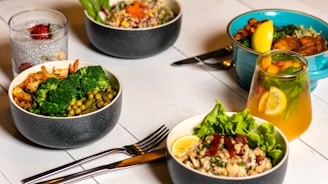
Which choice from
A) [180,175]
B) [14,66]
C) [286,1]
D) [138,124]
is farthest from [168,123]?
[286,1]

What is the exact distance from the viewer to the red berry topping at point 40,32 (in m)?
1.83

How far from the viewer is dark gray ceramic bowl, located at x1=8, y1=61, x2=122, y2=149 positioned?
156 cm

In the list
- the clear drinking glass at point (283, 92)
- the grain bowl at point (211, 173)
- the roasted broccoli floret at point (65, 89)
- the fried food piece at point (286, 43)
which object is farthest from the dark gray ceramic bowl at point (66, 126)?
the fried food piece at point (286, 43)

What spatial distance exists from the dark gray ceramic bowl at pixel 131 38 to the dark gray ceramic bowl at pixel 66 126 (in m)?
0.34

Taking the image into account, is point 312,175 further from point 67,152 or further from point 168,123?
point 67,152

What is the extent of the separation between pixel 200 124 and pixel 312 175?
276 millimetres

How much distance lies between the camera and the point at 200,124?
1568 mm

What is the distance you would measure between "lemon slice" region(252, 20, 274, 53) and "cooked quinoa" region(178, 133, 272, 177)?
39cm

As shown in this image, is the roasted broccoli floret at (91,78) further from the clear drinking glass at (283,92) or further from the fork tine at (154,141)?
the clear drinking glass at (283,92)

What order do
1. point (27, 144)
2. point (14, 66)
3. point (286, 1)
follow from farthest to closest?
point (286, 1)
point (14, 66)
point (27, 144)

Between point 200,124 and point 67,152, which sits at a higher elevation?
point 200,124

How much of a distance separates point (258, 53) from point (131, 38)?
377 millimetres

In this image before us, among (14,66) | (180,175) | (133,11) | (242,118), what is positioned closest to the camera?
(180,175)

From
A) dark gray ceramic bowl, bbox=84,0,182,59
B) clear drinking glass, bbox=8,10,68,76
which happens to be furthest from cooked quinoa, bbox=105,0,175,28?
clear drinking glass, bbox=8,10,68,76
